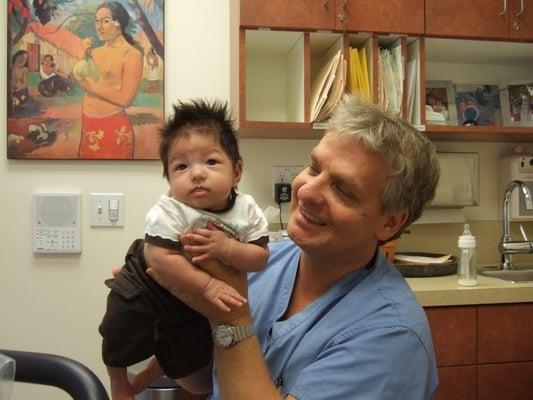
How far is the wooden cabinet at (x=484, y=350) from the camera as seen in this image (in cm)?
176

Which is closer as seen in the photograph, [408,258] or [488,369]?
[488,369]

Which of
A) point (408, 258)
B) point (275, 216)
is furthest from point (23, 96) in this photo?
point (408, 258)

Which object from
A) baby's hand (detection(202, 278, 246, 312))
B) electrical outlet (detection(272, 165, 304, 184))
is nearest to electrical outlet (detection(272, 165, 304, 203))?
electrical outlet (detection(272, 165, 304, 184))

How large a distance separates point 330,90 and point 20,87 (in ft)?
4.20

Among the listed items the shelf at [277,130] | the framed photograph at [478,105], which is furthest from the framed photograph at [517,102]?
the shelf at [277,130]

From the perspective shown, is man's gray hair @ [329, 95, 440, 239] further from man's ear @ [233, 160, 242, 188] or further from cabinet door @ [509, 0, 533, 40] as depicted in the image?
cabinet door @ [509, 0, 533, 40]

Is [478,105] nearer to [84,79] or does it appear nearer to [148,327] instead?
[84,79]

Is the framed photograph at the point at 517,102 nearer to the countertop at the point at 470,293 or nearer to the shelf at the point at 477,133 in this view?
the shelf at the point at 477,133

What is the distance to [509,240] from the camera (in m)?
2.22

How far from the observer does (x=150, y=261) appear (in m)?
1.02

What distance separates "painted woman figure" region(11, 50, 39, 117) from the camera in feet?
6.63

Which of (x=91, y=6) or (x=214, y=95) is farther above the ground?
(x=91, y=6)

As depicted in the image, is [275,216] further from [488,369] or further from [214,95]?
[488,369]

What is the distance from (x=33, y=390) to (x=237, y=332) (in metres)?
1.56
